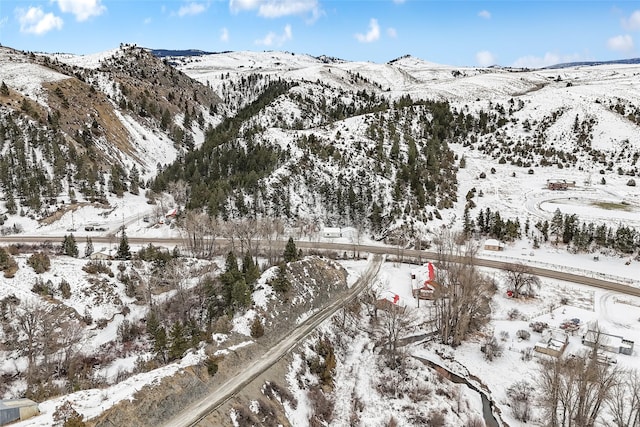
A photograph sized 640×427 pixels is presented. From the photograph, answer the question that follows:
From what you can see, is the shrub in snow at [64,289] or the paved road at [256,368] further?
the shrub in snow at [64,289]

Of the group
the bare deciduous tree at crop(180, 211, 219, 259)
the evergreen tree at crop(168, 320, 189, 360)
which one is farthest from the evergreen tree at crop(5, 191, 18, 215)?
the evergreen tree at crop(168, 320, 189, 360)

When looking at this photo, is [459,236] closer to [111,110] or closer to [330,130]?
[330,130]

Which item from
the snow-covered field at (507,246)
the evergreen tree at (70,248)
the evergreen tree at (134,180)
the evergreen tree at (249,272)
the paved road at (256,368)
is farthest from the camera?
the evergreen tree at (134,180)

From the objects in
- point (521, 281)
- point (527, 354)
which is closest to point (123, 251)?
point (527, 354)

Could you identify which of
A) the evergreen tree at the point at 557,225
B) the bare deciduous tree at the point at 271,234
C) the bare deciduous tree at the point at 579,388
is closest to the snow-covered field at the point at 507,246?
the evergreen tree at the point at 557,225

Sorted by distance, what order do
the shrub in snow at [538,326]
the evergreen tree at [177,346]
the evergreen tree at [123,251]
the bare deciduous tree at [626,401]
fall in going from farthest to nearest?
the evergreen tree at [123,251]
the shrub in snow at [538,326]
the evergreen tree at [177,346]
the bare deciduous tree at [626,401]

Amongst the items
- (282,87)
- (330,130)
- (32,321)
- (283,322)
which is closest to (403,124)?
(330,130)

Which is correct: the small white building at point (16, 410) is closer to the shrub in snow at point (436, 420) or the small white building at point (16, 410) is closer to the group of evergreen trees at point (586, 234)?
the shrub in snow at point (436, 420)

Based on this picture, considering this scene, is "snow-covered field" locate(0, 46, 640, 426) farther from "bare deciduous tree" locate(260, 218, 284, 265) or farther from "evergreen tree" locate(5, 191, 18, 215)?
"bare deciduous tree" locate(260, 218, 284, 265)

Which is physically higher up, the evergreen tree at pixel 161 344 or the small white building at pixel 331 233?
the small white building at pixel 331 233
